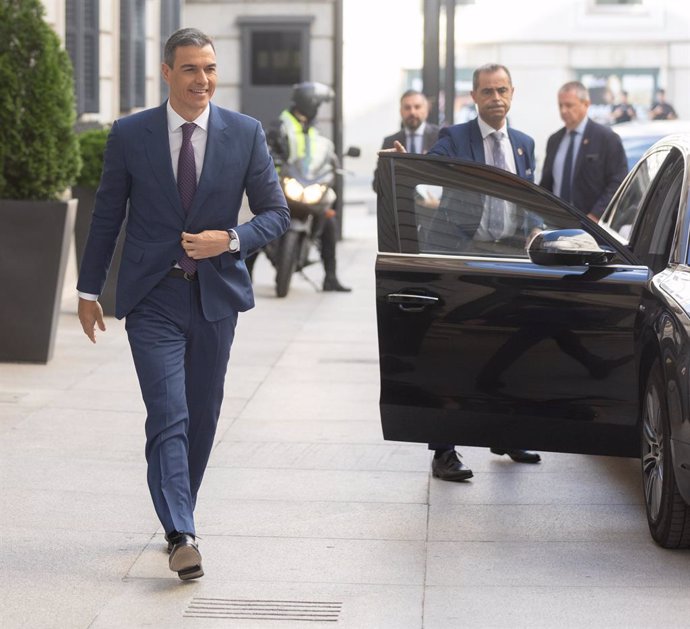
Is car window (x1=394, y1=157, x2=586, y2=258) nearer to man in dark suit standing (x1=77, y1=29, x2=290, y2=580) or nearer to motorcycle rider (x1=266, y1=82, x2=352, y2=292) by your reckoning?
man in dark suit standing (x1=77, y1=29, x2=290, y2=580)

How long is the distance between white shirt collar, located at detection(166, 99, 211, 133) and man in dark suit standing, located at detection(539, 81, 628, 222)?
5045mm

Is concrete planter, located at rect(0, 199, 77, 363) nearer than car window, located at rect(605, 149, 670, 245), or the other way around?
car window, located at rect(605, 149, 670, 245)

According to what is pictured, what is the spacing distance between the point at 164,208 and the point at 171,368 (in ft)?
1.78

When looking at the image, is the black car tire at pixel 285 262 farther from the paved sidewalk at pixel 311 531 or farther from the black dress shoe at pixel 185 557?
the black dress shoe at pixel 185 557

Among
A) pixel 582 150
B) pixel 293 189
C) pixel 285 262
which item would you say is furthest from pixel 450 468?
pixel 293 189

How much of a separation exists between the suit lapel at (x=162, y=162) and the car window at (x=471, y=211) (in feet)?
4.38

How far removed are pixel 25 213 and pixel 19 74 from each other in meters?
0.90

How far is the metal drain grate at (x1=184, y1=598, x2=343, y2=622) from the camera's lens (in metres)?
4.97

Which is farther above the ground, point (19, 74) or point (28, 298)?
point (19, 74)

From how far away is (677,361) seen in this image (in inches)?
217

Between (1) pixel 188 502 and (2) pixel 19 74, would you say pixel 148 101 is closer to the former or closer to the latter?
(2) pixel 19 74

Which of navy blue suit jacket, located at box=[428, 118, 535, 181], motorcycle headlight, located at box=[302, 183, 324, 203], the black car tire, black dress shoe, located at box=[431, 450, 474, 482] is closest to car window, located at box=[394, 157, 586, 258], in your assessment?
navy blue suit jacket, located at box=[428, 118, 535, 181]

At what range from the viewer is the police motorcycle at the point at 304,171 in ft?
49.0

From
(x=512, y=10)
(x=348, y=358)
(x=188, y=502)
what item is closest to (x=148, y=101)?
(x=348, y=358)
